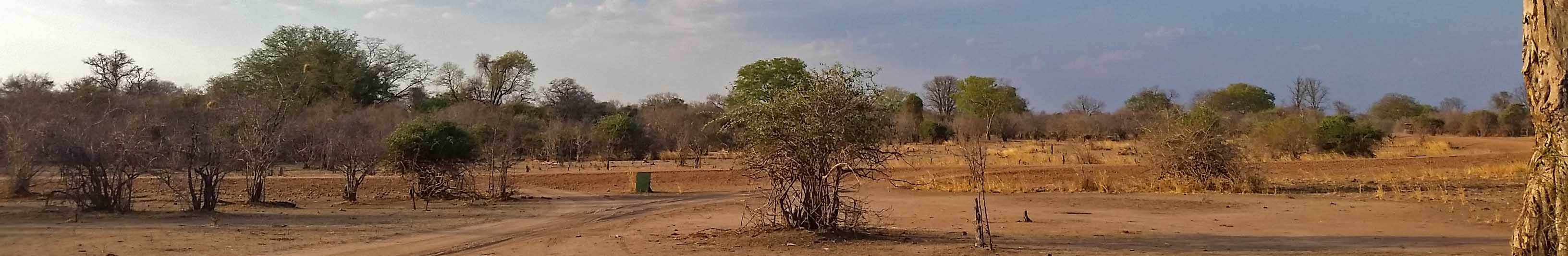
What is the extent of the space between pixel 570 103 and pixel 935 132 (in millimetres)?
22839

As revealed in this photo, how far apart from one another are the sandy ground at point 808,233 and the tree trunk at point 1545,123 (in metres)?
3.67

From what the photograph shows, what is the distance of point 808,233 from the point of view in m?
10.5

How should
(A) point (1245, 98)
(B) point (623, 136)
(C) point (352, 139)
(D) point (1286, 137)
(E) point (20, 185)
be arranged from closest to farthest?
(E) point (20, 185), (C) point (352, 139), (D) point (1286, 137), (B) point (623, 136), (A) point (1245, 98)

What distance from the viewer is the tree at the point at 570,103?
5856 cm

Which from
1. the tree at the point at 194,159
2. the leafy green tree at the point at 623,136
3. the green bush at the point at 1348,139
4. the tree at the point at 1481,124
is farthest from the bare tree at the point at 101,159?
the tree at the point at 1481,124

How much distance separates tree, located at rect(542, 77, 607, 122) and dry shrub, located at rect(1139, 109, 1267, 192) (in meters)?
39.8

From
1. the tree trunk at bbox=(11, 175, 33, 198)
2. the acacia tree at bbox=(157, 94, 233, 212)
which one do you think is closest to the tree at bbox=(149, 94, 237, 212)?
the acacia tree at bbox=(157, 94, 233, 212)

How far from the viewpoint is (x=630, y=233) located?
12.1 meters

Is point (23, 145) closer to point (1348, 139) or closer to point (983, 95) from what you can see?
point (1348, 139)

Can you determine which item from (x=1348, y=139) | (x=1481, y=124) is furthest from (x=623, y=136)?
(x=1481, y=124)

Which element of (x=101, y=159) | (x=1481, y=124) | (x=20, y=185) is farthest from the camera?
(x=1481, y=124)

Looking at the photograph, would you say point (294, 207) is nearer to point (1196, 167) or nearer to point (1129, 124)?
point (1196, 167)

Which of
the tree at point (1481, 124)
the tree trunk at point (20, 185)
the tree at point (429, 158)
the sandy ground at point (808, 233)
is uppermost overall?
the tree at point (1481, 124)

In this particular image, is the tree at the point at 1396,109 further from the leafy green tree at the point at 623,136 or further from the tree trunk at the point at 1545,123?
the tree trunk at the point at 1545,123
